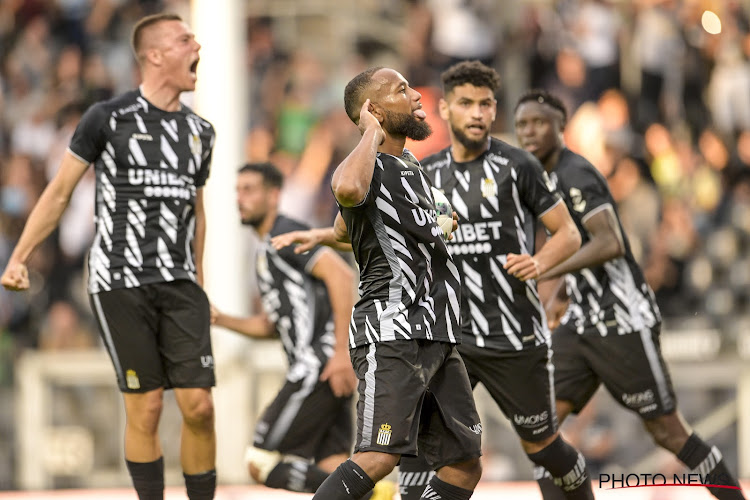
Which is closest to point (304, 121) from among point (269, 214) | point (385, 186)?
point (269, 214)

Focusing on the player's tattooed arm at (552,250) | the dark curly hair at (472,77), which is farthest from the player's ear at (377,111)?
the dark curly hair at (472,77)

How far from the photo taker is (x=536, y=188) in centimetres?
612

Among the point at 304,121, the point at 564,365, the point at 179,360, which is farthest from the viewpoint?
the point at 304,121

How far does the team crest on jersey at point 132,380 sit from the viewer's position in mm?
6074

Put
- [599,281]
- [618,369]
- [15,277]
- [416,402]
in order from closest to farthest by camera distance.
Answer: [416,402] < [15,277] < [618,369] < [599,281]

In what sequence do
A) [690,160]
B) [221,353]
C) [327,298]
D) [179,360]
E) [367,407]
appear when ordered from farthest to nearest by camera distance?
[690,160]
[221,353]
[327,298]
[179,360]
[367,407]

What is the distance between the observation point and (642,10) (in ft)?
42.1

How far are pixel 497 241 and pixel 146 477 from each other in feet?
6.98

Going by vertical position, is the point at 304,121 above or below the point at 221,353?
above

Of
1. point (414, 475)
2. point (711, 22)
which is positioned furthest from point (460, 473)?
point (711, 22)

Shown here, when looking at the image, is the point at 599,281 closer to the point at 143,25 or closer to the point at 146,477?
the point at 146,477

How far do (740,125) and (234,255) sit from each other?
209 inches

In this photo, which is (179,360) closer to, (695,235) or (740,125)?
(695,235)

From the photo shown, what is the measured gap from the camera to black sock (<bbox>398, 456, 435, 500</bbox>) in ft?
20.1
